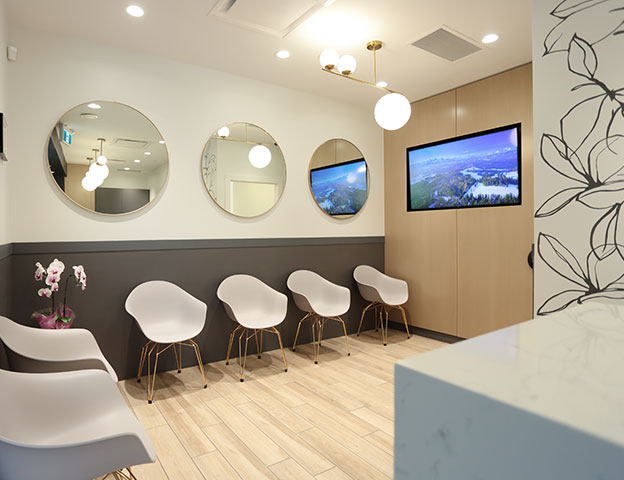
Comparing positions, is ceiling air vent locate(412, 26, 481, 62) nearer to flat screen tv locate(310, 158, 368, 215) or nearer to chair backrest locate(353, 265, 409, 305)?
flat screen tv locate(310, 158, 368, 215)

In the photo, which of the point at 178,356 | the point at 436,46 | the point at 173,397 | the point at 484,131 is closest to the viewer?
the point at 173,397

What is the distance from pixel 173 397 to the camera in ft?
10.1

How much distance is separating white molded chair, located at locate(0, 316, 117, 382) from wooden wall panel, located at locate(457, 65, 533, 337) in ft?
11.6

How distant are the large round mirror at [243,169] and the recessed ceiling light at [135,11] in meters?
1.21

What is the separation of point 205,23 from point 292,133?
1.58 metres

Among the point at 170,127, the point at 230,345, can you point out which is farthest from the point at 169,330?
the point at 170,127

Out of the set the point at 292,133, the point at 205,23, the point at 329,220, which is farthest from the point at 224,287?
the point at 205,23

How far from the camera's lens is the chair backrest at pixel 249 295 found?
380cm

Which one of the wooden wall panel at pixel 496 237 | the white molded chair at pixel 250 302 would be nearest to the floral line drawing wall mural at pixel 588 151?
the wooden wall panel at pixel 496 237

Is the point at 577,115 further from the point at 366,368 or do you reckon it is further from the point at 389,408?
the point at 366,368

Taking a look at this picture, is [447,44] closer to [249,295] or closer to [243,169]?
[243,169]

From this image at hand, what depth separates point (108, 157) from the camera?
3.36m

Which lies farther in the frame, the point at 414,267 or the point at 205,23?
the point at 414,267

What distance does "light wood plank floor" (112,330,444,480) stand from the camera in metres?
2.15
